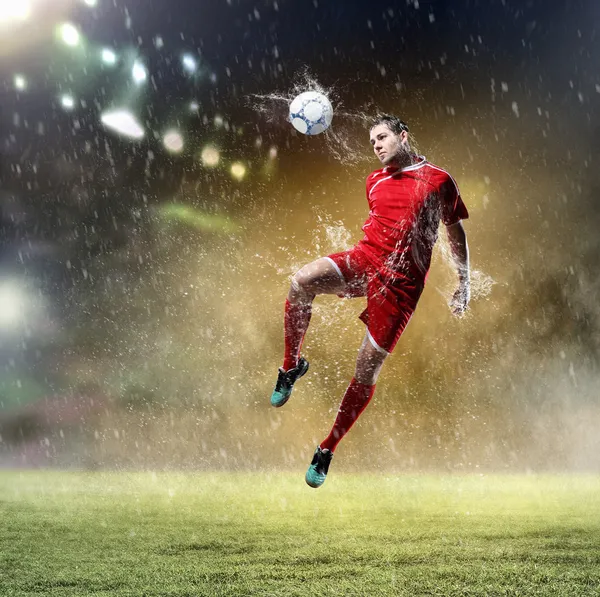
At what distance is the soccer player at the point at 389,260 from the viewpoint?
14.8 ft

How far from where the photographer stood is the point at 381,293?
179 inches

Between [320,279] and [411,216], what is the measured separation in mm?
865

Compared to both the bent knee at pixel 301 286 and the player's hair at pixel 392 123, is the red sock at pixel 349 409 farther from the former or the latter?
the player's hair at pixel 392 123

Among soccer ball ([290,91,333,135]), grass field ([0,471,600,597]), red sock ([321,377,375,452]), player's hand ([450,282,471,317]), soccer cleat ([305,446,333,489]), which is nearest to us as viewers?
soccer cleat ([305,446,333,489])

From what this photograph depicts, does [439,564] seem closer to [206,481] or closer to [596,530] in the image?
[596,530]

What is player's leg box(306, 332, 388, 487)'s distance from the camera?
4.52 metres

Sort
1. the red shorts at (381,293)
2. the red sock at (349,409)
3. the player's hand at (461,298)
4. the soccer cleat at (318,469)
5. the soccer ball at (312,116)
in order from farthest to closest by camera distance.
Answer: the soccer ball at (312,116) → the player's hand at (461,298) → the red sock at (349,409) → the red shorts at (381,293) → the soccer cleat at (318,469)

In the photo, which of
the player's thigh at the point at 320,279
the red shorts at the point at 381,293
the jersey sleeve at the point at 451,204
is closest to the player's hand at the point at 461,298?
the red shorts at the point at 381,293

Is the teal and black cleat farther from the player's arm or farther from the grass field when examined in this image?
the grass field

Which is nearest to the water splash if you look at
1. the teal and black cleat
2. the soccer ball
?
the soccer ball

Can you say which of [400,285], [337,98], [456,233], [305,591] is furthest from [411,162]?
[305,591]

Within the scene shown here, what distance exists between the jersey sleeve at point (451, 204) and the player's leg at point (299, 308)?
98 cm

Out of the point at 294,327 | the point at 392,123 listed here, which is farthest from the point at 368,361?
the point at 392,123

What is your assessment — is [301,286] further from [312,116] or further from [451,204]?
[312,116]
